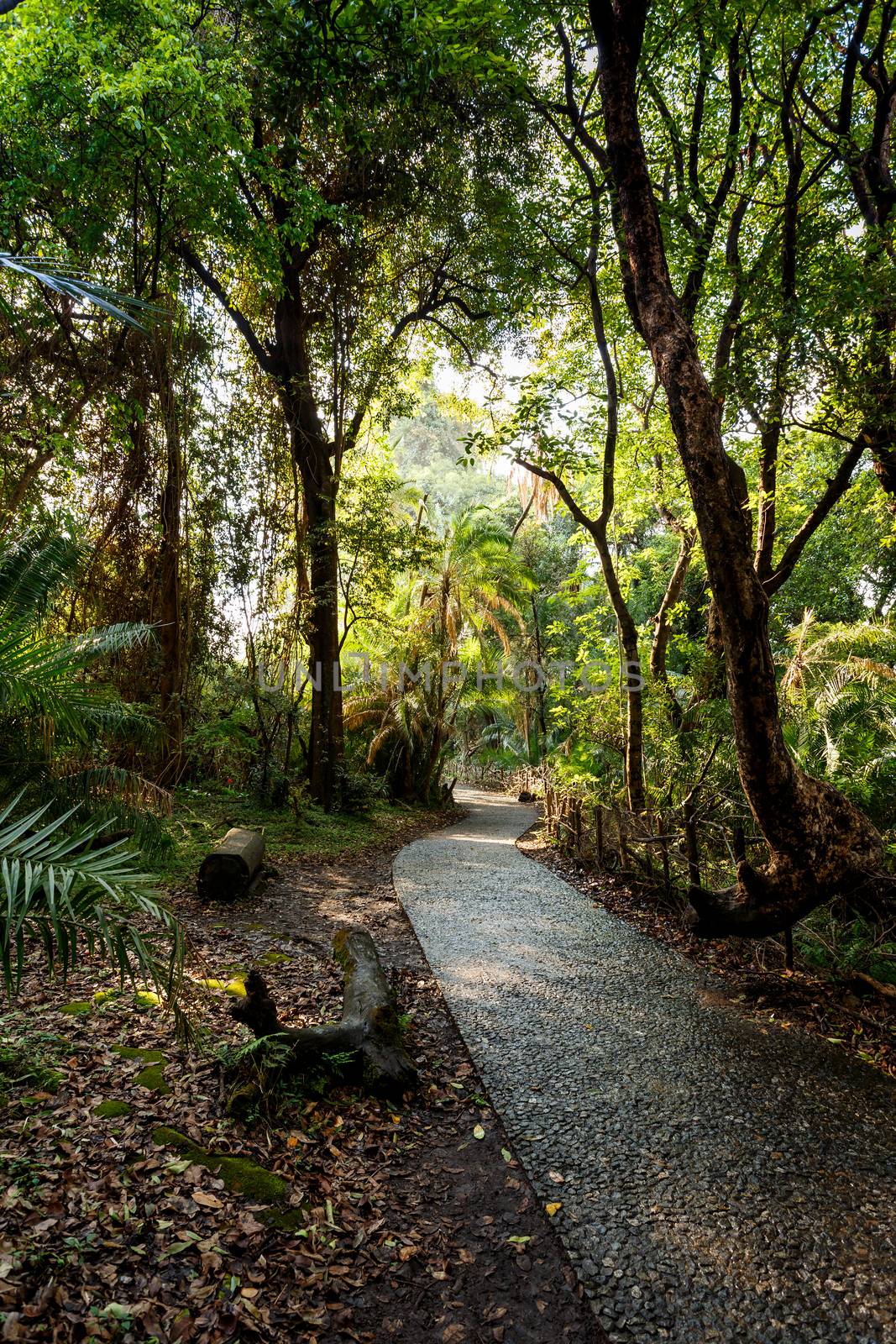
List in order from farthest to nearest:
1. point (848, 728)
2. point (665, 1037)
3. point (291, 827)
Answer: point (291, 827)
point (848, 728)
point (665, 1037)

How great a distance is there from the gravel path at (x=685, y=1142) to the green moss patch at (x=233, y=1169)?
103 cm

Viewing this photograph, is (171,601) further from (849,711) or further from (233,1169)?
(849,711)

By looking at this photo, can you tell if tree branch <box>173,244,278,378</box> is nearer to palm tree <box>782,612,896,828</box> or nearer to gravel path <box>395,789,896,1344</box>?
palm tree <box>782,612,896,828</box>

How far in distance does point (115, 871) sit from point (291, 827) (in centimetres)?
773

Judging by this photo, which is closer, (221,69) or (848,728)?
(221,69)

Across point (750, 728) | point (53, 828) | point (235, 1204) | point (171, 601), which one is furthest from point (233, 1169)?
point (171, 601)

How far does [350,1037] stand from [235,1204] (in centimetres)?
101

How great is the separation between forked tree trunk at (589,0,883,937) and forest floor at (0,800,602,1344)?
204cm

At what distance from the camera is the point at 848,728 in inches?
225

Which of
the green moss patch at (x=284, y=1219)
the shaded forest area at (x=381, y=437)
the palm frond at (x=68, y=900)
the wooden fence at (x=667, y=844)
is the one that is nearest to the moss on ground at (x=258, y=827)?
the shaded forest area at (x=381, y=437)

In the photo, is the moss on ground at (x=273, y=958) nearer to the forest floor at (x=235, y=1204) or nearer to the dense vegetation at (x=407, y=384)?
the forest floor at (x=235, y=1204)

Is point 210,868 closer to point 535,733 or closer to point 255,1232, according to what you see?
point 255,1232

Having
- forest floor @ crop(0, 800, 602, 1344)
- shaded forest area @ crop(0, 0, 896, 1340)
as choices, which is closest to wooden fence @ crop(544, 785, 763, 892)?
shaded forest area @ crop(0, 0, 896, 1340)

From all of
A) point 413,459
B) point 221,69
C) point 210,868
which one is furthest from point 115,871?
point 413,459
